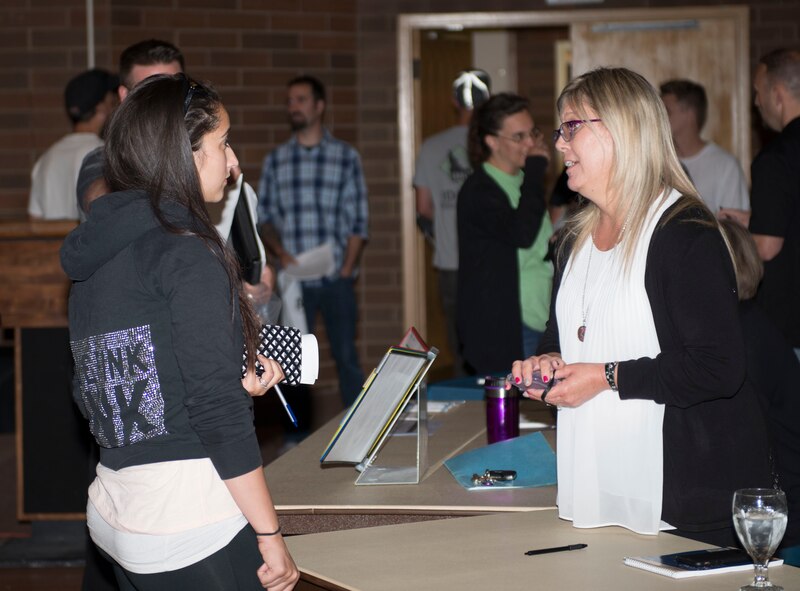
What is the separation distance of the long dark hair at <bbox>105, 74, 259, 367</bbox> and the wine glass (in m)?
0.83

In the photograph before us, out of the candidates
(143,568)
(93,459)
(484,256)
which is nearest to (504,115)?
(484,256)

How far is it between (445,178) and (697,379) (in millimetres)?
4286

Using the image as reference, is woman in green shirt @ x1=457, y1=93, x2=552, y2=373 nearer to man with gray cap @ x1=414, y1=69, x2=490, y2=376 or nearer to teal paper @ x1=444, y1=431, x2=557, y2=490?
teal paper @ x1=444, y1=431, x2=557, y2=490

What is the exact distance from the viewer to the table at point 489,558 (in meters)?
1.59

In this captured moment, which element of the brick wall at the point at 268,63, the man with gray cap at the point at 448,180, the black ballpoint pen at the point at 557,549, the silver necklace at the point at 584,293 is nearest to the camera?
the black ballpoint pen at the point at 557,549

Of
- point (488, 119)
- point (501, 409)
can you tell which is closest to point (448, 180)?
point (488, 119)

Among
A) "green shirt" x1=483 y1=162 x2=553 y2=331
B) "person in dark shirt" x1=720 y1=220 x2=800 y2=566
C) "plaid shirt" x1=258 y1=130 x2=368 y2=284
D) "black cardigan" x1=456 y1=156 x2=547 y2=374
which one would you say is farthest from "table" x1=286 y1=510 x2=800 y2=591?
"plaid shirt" x1=258 y1=130 x2=368 y2=284

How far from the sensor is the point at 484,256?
3.95m

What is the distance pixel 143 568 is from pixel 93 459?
143cm

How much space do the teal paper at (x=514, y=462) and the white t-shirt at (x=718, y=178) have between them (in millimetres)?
2919

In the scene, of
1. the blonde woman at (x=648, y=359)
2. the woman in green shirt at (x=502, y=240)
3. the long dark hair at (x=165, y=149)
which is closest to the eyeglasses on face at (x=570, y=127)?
the blonde woman at (x=648, y=359)

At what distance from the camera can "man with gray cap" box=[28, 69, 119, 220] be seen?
460 cm

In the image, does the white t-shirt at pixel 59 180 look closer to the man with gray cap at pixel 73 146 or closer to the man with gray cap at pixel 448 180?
the man with gray cap at pixel 73 146

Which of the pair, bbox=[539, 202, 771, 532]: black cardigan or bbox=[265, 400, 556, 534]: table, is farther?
bbox=[265, 400, 556, 534]: table
